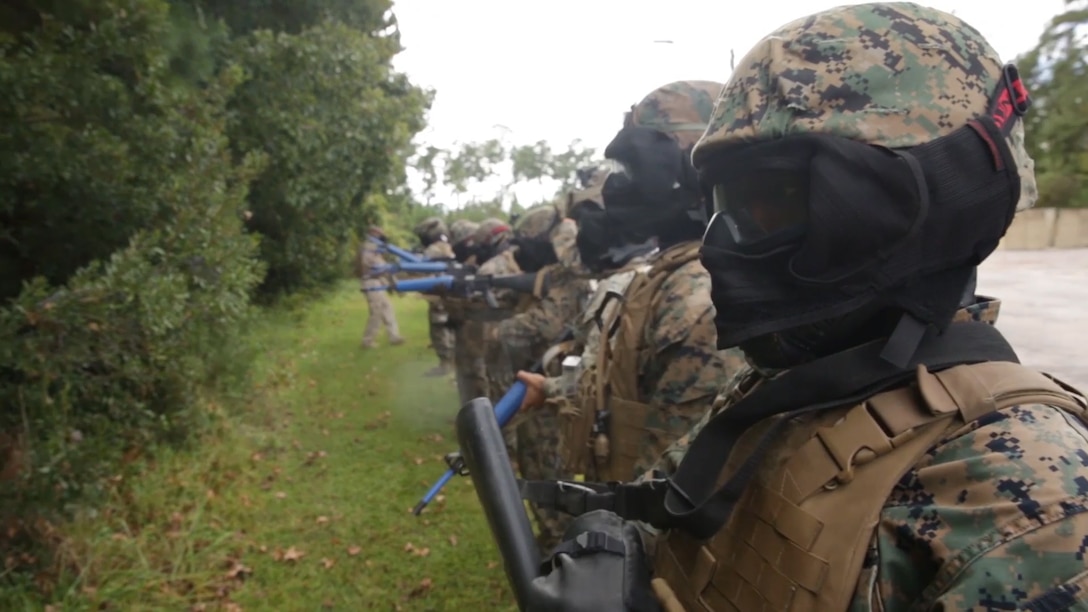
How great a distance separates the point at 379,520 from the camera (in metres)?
5.53

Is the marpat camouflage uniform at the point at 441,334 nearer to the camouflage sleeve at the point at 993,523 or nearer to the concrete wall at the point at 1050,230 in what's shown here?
the concrete wall at the point at 1050,230

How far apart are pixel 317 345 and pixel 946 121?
11743 mm

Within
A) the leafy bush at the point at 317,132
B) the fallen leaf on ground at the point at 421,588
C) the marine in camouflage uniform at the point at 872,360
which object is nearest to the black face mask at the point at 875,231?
the marine in camouflage uniform at the point at 872,360

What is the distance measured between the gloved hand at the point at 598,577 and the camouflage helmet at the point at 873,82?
70cm

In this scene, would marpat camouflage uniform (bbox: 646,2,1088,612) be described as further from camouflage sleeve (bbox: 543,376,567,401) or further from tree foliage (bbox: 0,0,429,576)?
tree foliage (bbox: 0,0,429,576)

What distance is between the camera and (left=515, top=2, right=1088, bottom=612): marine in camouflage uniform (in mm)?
901

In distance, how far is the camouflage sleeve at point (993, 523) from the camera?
2.72 feet

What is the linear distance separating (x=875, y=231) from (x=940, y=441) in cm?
31

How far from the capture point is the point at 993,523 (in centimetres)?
88

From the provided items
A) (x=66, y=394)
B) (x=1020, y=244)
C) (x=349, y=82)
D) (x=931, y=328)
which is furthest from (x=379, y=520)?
(x=349, y=82)

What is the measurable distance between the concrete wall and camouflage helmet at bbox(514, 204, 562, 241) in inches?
155

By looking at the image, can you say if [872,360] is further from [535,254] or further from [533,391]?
[535,254]

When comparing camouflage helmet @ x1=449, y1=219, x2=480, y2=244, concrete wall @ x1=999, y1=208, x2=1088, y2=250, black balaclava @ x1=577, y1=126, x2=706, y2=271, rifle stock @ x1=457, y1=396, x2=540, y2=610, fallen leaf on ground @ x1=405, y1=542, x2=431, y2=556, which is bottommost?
fallen leaf on ground @ x1=405, y1=542, x2=431, y2=556

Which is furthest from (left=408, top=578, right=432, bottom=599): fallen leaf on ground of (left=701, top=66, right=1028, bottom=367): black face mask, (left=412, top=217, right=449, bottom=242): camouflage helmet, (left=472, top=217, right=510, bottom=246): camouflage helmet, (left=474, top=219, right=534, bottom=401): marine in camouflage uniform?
(left=412, top=217, right=449, bottom=242): camouflage helmet
